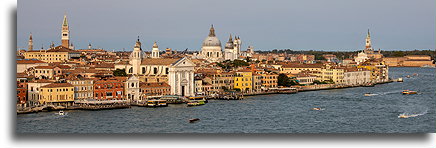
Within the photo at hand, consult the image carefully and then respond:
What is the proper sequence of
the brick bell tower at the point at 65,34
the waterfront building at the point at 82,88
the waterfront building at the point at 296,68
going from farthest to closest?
the brick bell tower at the point at 65,34 < the waterfront building at the point at 296,68 < the waterfront building at the point at 82,88

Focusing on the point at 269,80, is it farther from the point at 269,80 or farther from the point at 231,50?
the point at 231,50

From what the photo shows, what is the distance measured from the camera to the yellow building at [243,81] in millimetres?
18453

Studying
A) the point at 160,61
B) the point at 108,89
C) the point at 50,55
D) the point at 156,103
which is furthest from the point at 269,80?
the point at 50,55

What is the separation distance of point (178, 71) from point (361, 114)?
18.4 feet

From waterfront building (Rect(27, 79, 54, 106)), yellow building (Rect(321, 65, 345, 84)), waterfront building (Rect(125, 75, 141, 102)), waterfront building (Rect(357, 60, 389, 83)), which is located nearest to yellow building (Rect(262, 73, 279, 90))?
yellow building (Rect(321, 65, 345, 84))

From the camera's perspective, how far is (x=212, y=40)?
1286 inches

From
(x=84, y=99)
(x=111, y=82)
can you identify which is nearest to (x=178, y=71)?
(x=111, y=82)

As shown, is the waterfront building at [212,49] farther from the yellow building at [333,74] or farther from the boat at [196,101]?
the boat at [196,101]

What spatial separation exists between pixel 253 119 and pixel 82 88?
434cm

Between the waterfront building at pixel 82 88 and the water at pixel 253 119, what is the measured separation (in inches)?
46.9

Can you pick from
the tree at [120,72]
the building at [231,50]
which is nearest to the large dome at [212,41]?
the building at [231,50]

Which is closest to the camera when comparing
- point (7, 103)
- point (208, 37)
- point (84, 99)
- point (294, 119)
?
point (7, 103)

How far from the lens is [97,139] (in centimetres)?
675

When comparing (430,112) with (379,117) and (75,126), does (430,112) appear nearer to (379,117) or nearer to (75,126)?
(379,117)
